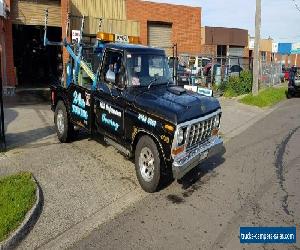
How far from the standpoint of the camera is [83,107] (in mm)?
8445

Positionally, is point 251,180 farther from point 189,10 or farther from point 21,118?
point 189,10

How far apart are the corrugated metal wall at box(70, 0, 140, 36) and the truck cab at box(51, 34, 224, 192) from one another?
51.2ft

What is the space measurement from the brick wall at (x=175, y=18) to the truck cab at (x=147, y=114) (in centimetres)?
1973

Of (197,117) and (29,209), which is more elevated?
(197,117)

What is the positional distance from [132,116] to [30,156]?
3.06 meters

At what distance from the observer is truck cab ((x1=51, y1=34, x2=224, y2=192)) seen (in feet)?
20.5

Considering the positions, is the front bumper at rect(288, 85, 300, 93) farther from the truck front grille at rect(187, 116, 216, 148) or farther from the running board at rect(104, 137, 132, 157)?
→ the running board at rect(104, 137, 132, 157)

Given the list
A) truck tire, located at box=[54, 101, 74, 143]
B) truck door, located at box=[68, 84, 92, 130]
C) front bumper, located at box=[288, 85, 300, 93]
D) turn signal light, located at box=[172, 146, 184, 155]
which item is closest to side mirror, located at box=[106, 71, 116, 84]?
truck door, located at box=[68, 84, 92, 130]

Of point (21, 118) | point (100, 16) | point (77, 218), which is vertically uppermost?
point (100, 16)

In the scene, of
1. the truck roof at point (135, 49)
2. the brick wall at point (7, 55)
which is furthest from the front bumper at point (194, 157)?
the brick wall at point (7, 55)

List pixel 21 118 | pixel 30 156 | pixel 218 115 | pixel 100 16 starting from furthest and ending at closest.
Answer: pixel 100 16 < pixel 21 118 < pixel 30 156 < pixel 218 115

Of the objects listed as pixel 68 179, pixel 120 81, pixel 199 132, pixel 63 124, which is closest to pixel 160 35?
pixel 63 124

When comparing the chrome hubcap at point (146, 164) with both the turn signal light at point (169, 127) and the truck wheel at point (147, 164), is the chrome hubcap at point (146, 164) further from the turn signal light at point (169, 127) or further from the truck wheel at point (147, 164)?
the turn signal light at point (169, 127)

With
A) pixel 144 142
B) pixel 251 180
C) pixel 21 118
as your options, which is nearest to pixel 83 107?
pixel 144 142
